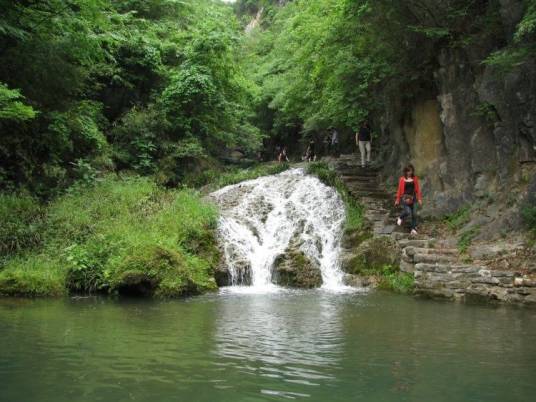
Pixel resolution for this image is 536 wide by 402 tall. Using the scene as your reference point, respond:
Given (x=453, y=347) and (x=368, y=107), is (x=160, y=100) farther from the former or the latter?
(x=453, y=347)

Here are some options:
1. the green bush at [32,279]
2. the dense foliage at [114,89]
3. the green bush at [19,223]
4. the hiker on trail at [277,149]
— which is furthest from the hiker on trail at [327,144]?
the green bush at [32,279]

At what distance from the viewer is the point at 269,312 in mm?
9664

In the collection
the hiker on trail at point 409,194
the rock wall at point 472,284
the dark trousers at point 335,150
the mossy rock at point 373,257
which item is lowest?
the rock wall at point 472,284

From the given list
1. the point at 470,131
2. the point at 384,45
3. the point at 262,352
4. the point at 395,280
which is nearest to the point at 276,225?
the point at 395,280

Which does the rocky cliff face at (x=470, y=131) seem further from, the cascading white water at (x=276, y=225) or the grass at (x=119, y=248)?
the grass at (x=119, y=248)

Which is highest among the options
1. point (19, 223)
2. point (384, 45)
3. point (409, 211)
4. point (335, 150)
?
point (384, 45)

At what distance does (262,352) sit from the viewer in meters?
6.60

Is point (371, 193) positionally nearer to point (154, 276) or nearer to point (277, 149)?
point (154, 276)

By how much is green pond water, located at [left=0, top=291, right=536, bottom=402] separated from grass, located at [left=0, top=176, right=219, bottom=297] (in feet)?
4.07

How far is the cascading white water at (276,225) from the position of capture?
14.6 m

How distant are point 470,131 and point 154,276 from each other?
32.8ft

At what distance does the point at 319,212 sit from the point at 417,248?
4.72 m

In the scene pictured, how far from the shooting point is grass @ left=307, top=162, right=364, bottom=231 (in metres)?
16.3

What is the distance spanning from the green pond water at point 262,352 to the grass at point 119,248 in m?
1.24
